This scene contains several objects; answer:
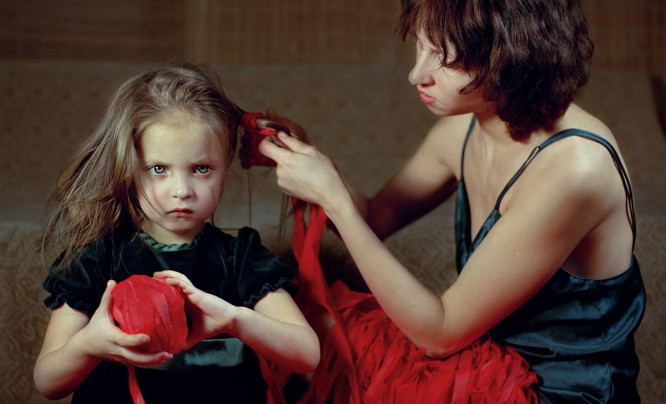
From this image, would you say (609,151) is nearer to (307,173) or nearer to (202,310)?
(307,173)

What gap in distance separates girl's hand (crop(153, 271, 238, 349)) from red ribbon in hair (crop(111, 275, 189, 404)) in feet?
0.05

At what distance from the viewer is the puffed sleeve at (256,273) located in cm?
94

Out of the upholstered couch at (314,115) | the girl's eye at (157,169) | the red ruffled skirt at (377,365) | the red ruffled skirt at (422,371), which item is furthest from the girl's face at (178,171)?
the upholstered couch at (314,115)

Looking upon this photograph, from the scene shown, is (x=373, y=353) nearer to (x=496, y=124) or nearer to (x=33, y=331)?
(x=496, y=124)

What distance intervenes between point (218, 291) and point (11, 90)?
52.0 inches

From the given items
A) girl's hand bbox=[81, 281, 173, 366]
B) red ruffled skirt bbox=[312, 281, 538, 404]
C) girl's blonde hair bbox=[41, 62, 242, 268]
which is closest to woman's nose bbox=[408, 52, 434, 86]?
girl's blonde hair bbox=[41, 62, 242, 268]

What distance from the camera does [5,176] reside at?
1.88 metres

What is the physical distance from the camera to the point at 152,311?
75cm

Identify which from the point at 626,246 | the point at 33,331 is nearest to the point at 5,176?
the point at 33,331

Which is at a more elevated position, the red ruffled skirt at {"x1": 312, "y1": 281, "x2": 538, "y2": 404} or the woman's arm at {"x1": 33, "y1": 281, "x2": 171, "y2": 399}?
the woman's arm at {"x1": 33, "y1": 281, "x2": 171, "y2": 399}

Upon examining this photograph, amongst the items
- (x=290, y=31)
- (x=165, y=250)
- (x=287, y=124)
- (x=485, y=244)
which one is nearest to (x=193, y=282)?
(x=165, y=250)

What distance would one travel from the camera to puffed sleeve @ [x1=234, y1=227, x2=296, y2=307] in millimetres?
938

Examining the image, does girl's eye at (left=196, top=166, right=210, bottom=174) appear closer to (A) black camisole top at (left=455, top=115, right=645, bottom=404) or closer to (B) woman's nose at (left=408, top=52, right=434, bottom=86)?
(B) woman's nose at (left=408, top=52, right=434, bottom=86)

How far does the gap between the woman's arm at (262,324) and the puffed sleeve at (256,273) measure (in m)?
0.01
